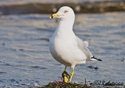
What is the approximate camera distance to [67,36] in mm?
5402

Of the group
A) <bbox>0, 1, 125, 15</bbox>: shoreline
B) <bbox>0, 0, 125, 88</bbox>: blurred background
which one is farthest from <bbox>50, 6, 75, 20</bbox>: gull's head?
<bbox>0, 1, 125, 15</bbox>: shoreline

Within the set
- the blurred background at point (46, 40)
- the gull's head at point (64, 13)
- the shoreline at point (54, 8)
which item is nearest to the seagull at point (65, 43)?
the gull's head at point (64, 13)

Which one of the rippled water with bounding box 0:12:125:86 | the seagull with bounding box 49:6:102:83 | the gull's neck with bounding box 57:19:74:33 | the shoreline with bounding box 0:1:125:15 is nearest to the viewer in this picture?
the seagull with bounding box 49:6:102:83

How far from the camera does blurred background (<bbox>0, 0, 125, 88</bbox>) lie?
21.9 feet

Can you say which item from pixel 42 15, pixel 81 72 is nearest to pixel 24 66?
pixel 81 72

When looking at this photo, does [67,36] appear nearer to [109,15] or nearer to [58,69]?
[58,69]

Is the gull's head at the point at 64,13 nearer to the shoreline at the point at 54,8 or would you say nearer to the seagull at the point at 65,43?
the seagull at the point at 65,43

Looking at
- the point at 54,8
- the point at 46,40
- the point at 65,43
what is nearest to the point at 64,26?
the point at 65,43

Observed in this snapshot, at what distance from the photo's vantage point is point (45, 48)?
9031 mm

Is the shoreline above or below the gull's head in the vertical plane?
below

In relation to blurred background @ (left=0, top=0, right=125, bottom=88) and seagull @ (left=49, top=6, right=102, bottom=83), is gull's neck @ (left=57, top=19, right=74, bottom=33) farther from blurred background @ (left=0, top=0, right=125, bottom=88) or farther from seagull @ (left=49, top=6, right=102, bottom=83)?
blurred background @ (left=0, top=0, right=125, bottom=88)

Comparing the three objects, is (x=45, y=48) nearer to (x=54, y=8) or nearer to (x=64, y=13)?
(x=64, y=13)

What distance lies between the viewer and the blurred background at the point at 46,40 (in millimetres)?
6676

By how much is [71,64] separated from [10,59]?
252 cm
